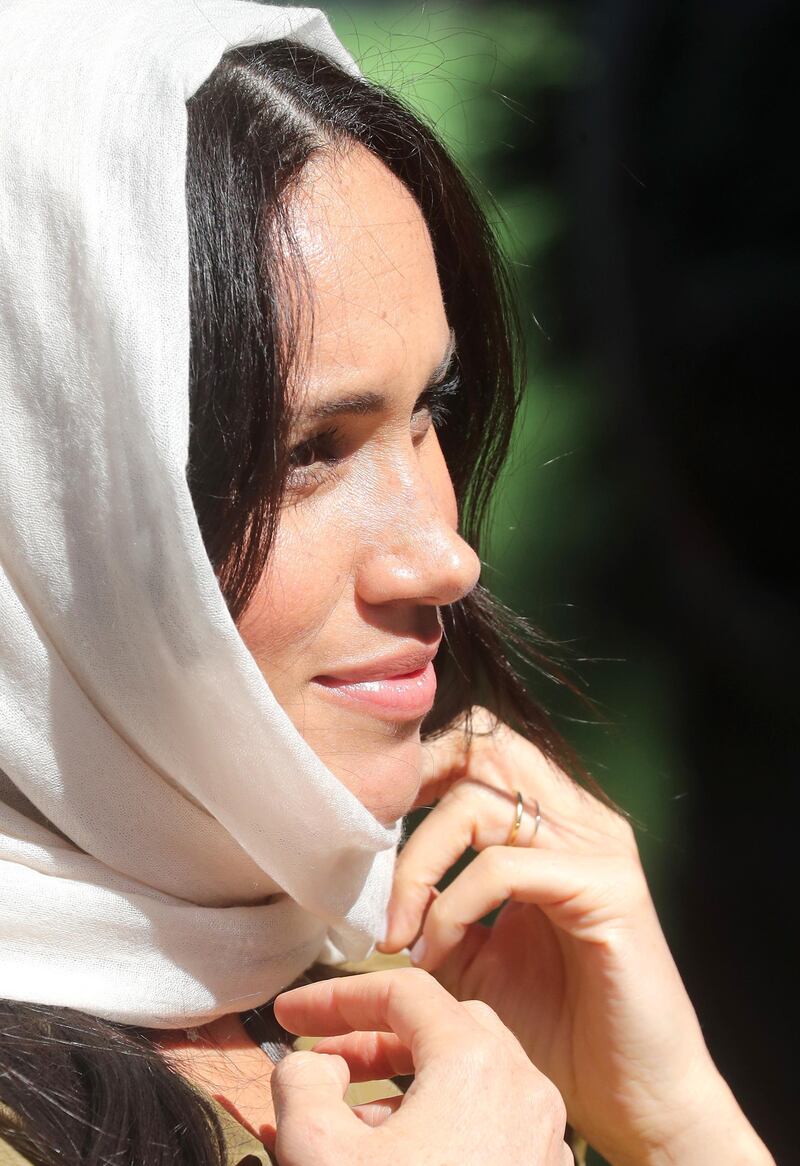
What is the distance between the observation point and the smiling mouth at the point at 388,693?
49.3 inches

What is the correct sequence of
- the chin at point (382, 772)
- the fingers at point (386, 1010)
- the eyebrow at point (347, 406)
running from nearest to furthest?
the fingers at point (386, 1010) < the eyebrow at point (347, 406) < the chin at point (382, 772)

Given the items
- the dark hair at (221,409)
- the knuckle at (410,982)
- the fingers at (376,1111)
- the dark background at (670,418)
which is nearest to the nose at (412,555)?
the dark hair at (221,409)

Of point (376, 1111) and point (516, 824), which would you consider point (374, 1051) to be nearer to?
point (376, 1111)

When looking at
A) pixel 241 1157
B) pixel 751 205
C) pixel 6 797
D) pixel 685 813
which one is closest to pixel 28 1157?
pixel 241 1157

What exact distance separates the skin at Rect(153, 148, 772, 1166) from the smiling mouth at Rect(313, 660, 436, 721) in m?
0.01

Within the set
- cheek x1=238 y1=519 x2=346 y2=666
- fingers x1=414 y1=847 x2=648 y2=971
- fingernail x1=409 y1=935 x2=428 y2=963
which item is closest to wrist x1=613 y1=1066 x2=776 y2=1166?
fingers x1=414 y1=847 x2=648 y2=971

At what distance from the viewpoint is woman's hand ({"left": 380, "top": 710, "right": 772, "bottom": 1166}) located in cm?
152

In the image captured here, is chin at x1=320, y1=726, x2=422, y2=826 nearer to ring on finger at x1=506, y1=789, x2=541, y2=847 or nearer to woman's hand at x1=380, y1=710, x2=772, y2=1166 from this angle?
woman's hand at x1=380, y1=710, x2=772, y2=1166

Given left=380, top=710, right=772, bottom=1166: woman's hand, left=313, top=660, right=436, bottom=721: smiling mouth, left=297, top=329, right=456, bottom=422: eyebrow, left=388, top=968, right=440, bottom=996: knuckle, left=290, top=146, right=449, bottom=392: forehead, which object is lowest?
left=380, top=710, right=772, bottom=1166: woman's hand

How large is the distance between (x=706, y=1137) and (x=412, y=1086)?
0.72 m

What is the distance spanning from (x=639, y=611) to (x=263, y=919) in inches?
58.0

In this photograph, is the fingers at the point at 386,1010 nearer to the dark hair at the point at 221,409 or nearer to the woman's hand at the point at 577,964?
the dark hair at the point at 221,409

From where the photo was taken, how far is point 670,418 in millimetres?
2545

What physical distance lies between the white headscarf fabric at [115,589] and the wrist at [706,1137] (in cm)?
61
